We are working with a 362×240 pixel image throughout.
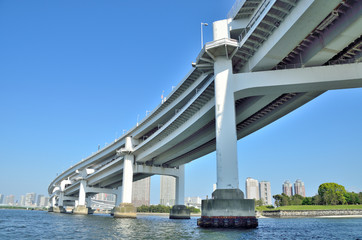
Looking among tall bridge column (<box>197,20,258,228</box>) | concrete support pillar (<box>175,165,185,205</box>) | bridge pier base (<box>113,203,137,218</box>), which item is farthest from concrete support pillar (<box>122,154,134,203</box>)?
tall bridge column (<box>197,20,258,228</box>)

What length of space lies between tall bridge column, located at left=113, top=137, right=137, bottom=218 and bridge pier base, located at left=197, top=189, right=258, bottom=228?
102 feet

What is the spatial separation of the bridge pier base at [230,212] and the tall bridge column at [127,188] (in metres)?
31.0

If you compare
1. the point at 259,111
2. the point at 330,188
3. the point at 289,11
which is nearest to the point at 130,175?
the point at 259,111

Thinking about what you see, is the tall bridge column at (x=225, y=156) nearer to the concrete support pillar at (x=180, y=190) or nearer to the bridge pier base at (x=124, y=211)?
the bridge pier base at (x=124, y=211)

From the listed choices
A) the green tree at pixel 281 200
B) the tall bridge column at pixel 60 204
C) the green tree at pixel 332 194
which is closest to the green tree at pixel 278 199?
the green tree at pixel 281 200

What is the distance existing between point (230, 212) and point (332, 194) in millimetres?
78905

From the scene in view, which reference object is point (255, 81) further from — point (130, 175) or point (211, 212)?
point (130, 175)

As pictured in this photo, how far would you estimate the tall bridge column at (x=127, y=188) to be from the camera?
48.9 meters

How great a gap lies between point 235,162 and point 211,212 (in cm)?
456

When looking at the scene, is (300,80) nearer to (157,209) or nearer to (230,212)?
(230,212)

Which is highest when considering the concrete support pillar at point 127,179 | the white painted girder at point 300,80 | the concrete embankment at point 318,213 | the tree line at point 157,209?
the white painted girder at point 300,80

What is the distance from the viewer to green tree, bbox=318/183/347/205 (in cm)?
8413

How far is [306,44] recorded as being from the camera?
22.7 meters

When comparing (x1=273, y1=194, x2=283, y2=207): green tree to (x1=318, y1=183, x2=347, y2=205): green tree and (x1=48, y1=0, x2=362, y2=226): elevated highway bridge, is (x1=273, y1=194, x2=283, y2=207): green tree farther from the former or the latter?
(x1=48, y1=0, x2=362, y2=226): elevated highway bridge
